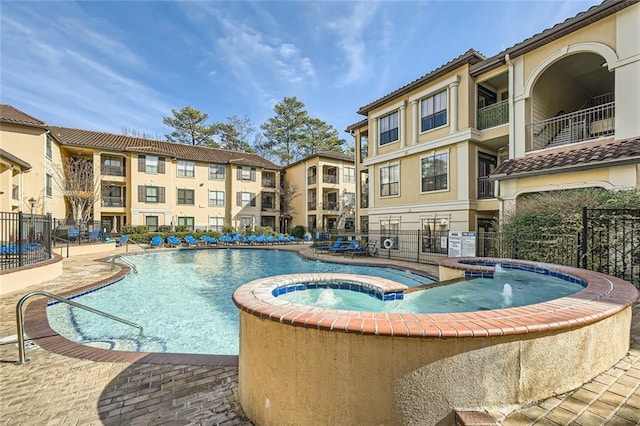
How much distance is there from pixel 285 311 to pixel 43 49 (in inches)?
615

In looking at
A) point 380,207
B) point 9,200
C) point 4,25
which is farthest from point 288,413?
point 9,200

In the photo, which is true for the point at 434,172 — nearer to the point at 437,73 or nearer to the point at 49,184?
the point at 437,73

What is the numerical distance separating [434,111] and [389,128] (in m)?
3.26

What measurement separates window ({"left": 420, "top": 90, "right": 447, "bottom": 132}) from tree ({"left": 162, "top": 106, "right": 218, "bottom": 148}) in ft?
106

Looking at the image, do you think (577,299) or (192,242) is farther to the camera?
(192,242)

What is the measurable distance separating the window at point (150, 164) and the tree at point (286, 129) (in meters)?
17.0

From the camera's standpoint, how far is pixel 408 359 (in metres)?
2.12

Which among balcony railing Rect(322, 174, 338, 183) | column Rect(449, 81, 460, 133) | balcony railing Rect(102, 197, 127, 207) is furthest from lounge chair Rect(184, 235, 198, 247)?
column Rect(449, 81, 460, 133)

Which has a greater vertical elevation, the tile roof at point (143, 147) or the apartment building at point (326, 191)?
the tile roof at point (143, 147)

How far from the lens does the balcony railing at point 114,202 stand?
27.6 meters

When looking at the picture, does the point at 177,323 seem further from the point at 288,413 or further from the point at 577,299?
the point at 577,299

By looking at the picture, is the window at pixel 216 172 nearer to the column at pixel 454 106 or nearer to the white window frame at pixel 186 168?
the white window frame at pixel 186 168

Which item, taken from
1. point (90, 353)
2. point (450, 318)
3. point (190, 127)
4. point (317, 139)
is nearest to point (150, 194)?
point (190, 127)

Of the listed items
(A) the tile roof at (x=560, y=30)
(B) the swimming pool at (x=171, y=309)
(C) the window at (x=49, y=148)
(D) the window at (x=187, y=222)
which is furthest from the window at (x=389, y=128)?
(C) the window at (x=49, y=148)
